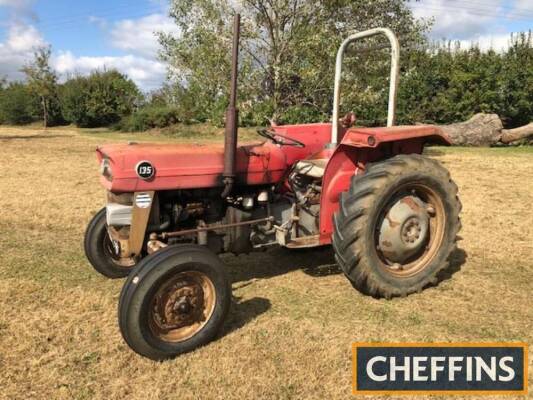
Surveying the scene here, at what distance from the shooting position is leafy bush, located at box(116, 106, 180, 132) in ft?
85.4

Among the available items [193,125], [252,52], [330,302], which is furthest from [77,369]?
[193,125]

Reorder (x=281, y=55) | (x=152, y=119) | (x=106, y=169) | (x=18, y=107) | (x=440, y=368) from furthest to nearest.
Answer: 1. (x=18, y=107)
2. (x=152, y=119)
3. (x=281, y=55)
4. (x=106, y=169)
5. (x=440, y=368)

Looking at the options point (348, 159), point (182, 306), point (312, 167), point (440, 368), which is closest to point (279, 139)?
point (312, 167)

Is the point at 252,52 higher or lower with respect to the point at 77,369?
higher

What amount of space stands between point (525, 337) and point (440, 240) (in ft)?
3.17

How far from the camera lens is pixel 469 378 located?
2.82 meters

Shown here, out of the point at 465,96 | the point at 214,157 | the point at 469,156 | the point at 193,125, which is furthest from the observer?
the point at 193,125

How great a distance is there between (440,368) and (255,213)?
167cm

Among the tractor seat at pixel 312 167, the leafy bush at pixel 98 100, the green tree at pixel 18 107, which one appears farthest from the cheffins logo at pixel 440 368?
the green tree at pixel 18 107

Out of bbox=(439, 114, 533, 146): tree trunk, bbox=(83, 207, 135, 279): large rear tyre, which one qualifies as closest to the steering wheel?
bbox=(83, 207, 135, 279): large rear tyre

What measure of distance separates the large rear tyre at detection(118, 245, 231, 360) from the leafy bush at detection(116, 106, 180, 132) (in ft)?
77.6

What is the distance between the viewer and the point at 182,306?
9.76 ft

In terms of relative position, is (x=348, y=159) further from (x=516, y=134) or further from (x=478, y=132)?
(x=516, y=134)

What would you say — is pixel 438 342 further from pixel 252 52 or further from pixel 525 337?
pixel 252 52
